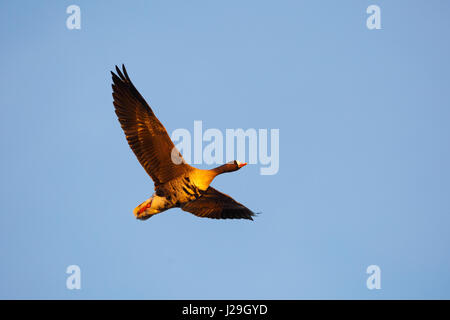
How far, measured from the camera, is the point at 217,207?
15.6 meters

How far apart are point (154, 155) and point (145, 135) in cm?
48

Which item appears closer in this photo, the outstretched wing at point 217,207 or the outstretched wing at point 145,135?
the outstretched wing at point 145,135

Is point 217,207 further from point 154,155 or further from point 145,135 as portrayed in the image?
point 145,135

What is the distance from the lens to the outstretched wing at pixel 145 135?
525 inches

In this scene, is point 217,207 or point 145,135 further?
point 217,207

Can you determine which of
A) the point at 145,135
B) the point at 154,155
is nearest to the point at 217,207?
the point at 154,155

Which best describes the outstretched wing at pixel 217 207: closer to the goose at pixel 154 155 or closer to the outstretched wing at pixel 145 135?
the goose at pixel 154 155

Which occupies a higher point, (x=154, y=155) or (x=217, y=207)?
(x=154, y=155)

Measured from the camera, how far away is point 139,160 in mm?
13539

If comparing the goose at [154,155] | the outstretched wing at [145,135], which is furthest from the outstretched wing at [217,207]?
the outstretched wing at [145,135]

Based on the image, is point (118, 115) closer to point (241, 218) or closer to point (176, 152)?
point (176, 152)

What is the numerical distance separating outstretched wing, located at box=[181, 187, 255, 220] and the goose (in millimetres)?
1553

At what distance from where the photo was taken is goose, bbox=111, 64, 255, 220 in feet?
43.8
